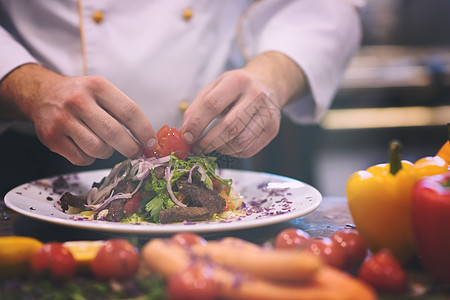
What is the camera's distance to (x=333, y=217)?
1771 mm

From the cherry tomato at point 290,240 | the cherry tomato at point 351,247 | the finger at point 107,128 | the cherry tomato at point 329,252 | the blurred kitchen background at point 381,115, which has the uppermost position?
the finger at point 107,128

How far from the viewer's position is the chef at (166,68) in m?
1.69

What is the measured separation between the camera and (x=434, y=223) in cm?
103

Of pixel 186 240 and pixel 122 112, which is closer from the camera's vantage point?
pixel 186 240

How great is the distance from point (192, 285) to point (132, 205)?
0.92m

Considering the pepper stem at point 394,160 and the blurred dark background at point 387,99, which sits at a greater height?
the pepper stem at point 394,160

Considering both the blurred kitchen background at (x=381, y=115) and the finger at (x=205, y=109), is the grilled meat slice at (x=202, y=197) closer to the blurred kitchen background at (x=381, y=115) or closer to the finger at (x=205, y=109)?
A: the finger at (x=205, y=109)

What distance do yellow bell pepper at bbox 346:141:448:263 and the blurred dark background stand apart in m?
3.51

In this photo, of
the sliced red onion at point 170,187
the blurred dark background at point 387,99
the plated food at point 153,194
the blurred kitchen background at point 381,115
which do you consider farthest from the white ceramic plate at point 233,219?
the blurred kitchen background at point 381,115

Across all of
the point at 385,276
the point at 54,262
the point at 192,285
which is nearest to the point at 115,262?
the point at 54,262

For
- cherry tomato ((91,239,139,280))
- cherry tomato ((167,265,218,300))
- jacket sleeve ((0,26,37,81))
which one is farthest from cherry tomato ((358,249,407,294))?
jacket sleeve ((0,26,37,81))

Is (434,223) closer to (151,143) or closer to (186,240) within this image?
(186,240)

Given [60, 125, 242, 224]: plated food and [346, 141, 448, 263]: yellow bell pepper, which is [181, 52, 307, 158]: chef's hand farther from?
[346, 141, 448, 263]: yellow bell pepper

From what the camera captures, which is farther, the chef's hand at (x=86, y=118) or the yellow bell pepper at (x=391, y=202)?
the chef's hand at (x=86, y=118)
